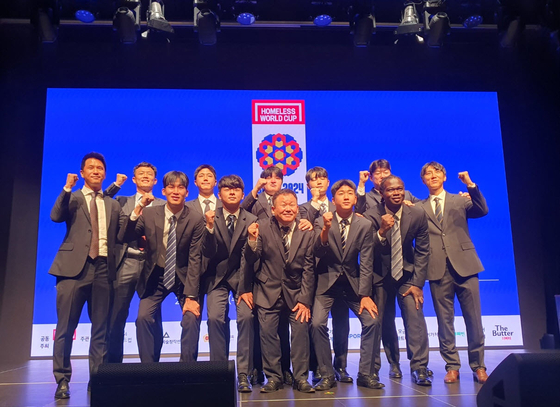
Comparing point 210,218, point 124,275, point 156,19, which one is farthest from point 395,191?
point 156,19

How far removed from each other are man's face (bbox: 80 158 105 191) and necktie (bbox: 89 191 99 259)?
80mm

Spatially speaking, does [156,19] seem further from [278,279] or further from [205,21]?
[278,279]

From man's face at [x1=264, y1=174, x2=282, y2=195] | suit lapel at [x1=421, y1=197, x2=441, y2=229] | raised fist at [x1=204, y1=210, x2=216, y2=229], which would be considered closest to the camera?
raised fist at [x1=204, y1=210, x2=216, y2=229]

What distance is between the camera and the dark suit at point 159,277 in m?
3.79

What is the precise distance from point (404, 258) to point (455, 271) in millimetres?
444

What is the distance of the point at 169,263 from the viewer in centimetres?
389

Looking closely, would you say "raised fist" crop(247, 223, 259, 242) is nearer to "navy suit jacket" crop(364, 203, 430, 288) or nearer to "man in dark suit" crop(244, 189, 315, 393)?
"man in dark suit" crop(244, 189, 315, 393)

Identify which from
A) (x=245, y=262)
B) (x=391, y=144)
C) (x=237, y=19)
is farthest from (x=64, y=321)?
(x=391, y=144)

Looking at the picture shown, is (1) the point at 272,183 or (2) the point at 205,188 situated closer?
(2) the point at 205,188

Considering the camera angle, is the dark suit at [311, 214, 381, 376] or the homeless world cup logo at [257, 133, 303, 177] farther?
the homeless world cup logo at [257, 133, 303, 177]

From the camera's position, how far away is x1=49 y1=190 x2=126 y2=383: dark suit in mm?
3641

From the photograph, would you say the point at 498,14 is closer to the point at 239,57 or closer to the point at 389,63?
the point at 389,63

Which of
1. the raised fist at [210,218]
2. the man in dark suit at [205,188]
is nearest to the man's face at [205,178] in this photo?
the man in dark suit at [205,188]

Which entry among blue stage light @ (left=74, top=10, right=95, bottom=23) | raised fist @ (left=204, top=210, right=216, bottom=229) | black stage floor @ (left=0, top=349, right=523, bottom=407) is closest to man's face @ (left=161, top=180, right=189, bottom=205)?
raised fist @ (left=204, top=210, right=216, bottom=229)
